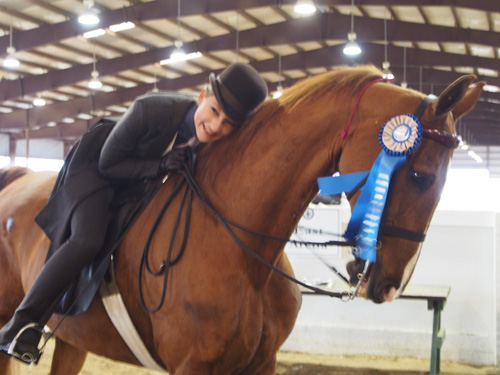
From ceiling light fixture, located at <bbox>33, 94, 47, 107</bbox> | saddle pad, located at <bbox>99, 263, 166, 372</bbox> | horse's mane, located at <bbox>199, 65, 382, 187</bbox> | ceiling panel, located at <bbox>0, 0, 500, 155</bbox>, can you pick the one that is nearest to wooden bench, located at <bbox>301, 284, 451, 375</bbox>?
saddle pad, located at <bbox>99, 263, 166, 372</bbox>

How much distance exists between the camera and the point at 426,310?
16.2ft

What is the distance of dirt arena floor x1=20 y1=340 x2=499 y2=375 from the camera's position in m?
4.49

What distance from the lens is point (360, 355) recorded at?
5031 millimetres

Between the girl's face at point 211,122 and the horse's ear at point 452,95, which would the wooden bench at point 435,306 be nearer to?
the girl's face at point 211,122

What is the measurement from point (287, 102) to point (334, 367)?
3582mm

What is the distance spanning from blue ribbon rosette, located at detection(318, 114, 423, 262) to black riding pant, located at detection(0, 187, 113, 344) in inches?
32.4

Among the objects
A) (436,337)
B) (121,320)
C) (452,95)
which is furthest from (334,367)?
(452,95)

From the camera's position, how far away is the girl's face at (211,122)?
68.4 inches

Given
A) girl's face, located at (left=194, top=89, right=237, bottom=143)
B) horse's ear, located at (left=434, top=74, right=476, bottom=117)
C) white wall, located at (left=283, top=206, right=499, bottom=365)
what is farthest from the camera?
white wall, located at (left=283, top=206, right=499, bottom=365)

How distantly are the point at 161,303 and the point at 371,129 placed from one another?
32.4 inches

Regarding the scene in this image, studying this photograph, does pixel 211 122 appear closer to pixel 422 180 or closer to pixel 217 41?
pixel 422 180

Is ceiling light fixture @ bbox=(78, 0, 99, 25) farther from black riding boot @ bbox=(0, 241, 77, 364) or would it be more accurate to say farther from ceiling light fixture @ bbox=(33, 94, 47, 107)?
ceiling light fixture @ bbox=(33, 94, 47, 107)

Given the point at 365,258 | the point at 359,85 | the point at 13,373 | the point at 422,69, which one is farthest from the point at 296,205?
the point at 422,69

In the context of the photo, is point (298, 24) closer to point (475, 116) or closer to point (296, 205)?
point (296, 205)
